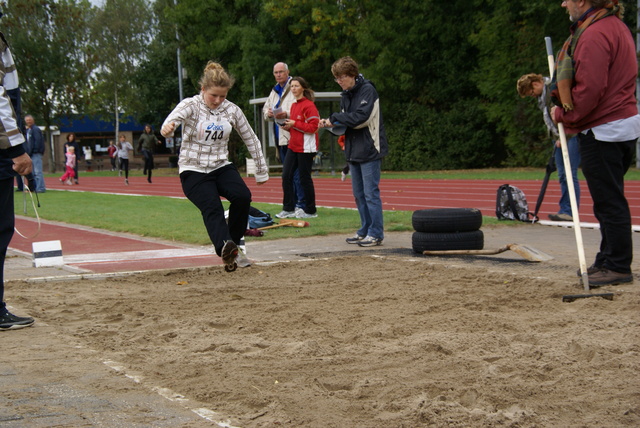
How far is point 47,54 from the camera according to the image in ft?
149

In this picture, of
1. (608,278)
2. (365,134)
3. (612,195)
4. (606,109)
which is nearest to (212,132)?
(365,134)

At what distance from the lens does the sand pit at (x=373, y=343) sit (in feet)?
11.1

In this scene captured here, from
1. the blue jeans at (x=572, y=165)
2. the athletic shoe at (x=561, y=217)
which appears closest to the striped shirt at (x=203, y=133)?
the blue jeans at (x=572, y=165)

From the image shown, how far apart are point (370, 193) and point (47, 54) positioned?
41127 mm

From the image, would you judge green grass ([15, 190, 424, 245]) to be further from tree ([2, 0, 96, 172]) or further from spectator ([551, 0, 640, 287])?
tree ([2, 0, 96, 172])

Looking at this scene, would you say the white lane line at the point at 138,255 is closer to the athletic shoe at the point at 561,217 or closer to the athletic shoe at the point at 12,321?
the athletic shoe at the point at 12,321

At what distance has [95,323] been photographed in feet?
17.5

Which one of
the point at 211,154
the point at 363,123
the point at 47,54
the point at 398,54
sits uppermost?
the point at 47,54

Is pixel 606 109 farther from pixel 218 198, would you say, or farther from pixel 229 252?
pixel 218 198

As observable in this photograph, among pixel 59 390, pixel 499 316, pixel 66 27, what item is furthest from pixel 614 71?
pixel 66 27

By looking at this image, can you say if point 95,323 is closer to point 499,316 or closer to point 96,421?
Answer: point 96,421

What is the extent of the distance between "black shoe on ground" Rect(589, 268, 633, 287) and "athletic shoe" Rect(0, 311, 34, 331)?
14.1 ft

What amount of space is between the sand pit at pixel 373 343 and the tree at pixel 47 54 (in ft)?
137

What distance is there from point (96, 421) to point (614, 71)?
4900 mm
